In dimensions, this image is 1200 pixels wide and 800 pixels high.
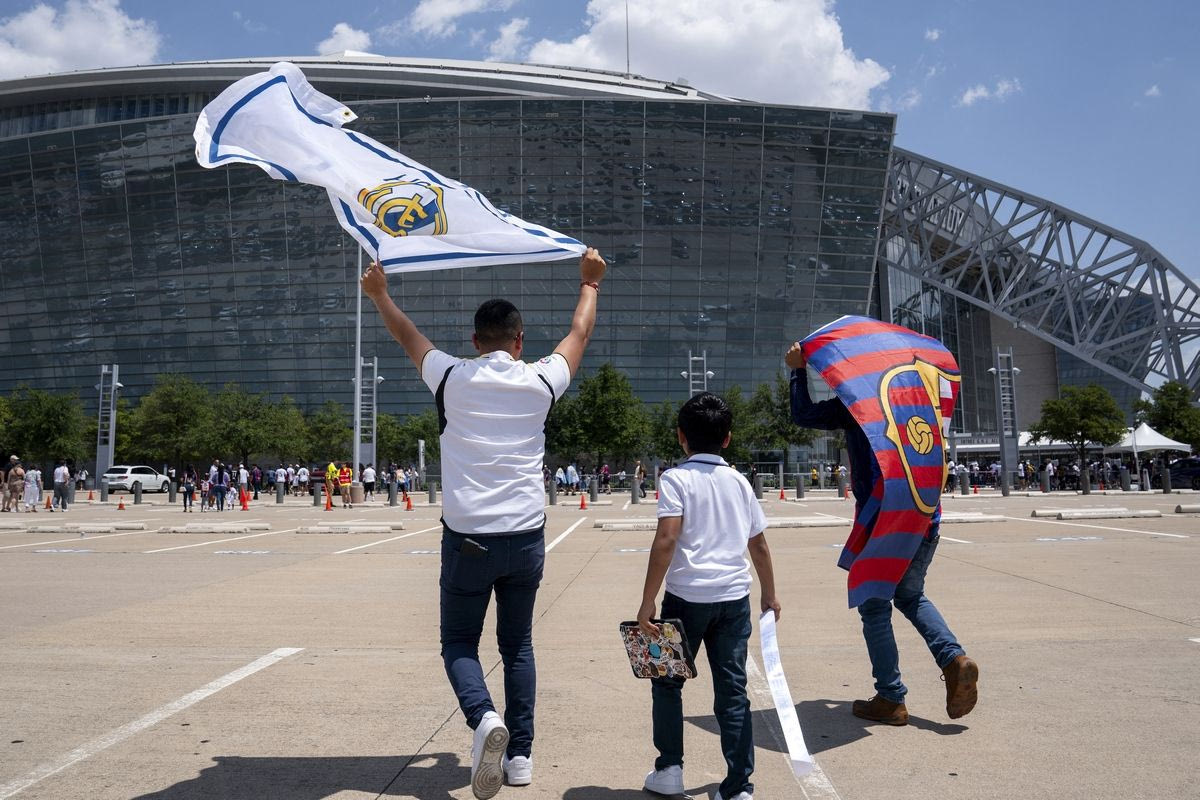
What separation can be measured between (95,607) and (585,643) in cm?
468

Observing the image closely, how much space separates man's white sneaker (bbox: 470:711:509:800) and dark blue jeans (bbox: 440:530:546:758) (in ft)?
0.67

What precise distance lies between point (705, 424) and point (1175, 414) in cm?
6066

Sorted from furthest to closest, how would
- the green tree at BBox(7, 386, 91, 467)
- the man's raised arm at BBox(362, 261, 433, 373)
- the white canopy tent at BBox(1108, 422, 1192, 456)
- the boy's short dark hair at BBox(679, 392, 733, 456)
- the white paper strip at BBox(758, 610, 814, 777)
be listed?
1. the green tree at BBox(7, 386, 91, 467)
2. the white canopy tent at BBox(1108, 422, 1192, 456)
3. the man's raised arm at BBox(362, 261, 433, 373)
4. the boy's short dark hair at BBox(679, 392, 733, 456)
5. the white paper strip at BBox(758, 610, 814, 777)

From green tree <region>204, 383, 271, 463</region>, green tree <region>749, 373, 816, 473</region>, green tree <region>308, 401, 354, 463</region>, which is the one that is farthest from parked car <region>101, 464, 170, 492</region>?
green tree <region>749, 373, 816, 473</region>

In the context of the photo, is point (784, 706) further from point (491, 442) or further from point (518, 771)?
point (491, 442)

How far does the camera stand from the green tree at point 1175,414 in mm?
52688

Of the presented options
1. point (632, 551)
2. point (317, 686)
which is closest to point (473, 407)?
point (317, 686)

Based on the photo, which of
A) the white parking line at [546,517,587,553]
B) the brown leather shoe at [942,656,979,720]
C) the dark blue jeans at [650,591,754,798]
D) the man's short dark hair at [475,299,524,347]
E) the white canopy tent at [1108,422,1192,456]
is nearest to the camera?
the dark blue jeans at [650,591,754,798]

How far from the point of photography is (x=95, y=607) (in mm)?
8164

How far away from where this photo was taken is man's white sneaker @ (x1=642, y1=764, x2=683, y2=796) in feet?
11.0

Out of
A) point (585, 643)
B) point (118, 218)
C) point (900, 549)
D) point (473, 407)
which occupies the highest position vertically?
point (118, 218)

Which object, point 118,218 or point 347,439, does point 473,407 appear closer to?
point 347,439

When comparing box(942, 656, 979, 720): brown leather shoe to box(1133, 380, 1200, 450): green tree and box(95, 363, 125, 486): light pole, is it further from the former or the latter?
box(1133, 380, 1200, 450): green tree

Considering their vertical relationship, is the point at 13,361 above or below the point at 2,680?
above
